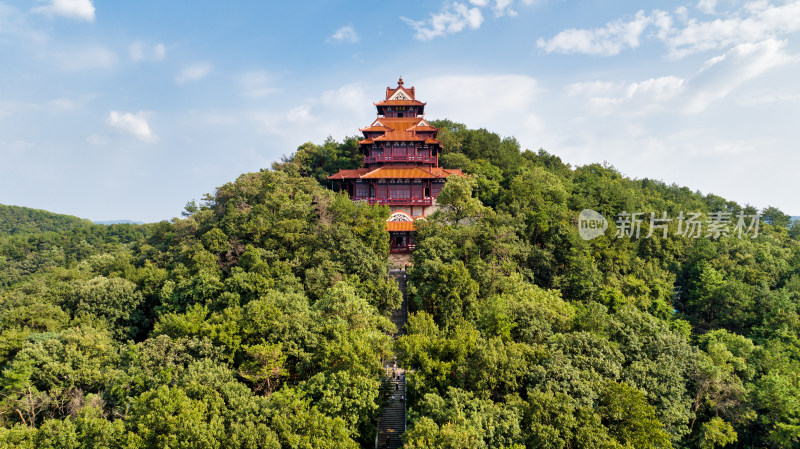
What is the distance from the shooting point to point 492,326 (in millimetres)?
16953

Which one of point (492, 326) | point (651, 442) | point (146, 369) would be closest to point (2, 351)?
point (146, 369)

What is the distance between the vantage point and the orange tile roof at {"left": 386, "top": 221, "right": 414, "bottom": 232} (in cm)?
2915

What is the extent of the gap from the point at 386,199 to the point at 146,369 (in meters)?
20.2

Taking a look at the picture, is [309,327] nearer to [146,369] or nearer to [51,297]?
[146,369]

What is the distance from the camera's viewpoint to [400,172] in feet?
104

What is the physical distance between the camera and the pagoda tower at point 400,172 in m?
31.0

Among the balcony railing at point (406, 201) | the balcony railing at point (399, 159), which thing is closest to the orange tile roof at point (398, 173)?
the balcony railing at point (399, 159)

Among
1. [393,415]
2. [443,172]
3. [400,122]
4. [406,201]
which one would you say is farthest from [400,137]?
[393,415]

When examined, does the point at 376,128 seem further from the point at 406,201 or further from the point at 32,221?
A: the point at 32,221

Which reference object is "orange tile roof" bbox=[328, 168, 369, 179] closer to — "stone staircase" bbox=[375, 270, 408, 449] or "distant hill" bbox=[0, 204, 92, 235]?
"stone staircase" bbox=[375, 270, 408, 449]

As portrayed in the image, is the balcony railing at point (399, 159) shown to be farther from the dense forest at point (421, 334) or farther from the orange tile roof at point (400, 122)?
the dense forest at point (421, 334)

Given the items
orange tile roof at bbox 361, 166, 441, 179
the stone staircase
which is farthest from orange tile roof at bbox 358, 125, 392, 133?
the stone staircase

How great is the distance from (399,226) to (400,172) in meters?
4.82

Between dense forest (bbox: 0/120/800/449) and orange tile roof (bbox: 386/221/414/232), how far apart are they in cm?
277
